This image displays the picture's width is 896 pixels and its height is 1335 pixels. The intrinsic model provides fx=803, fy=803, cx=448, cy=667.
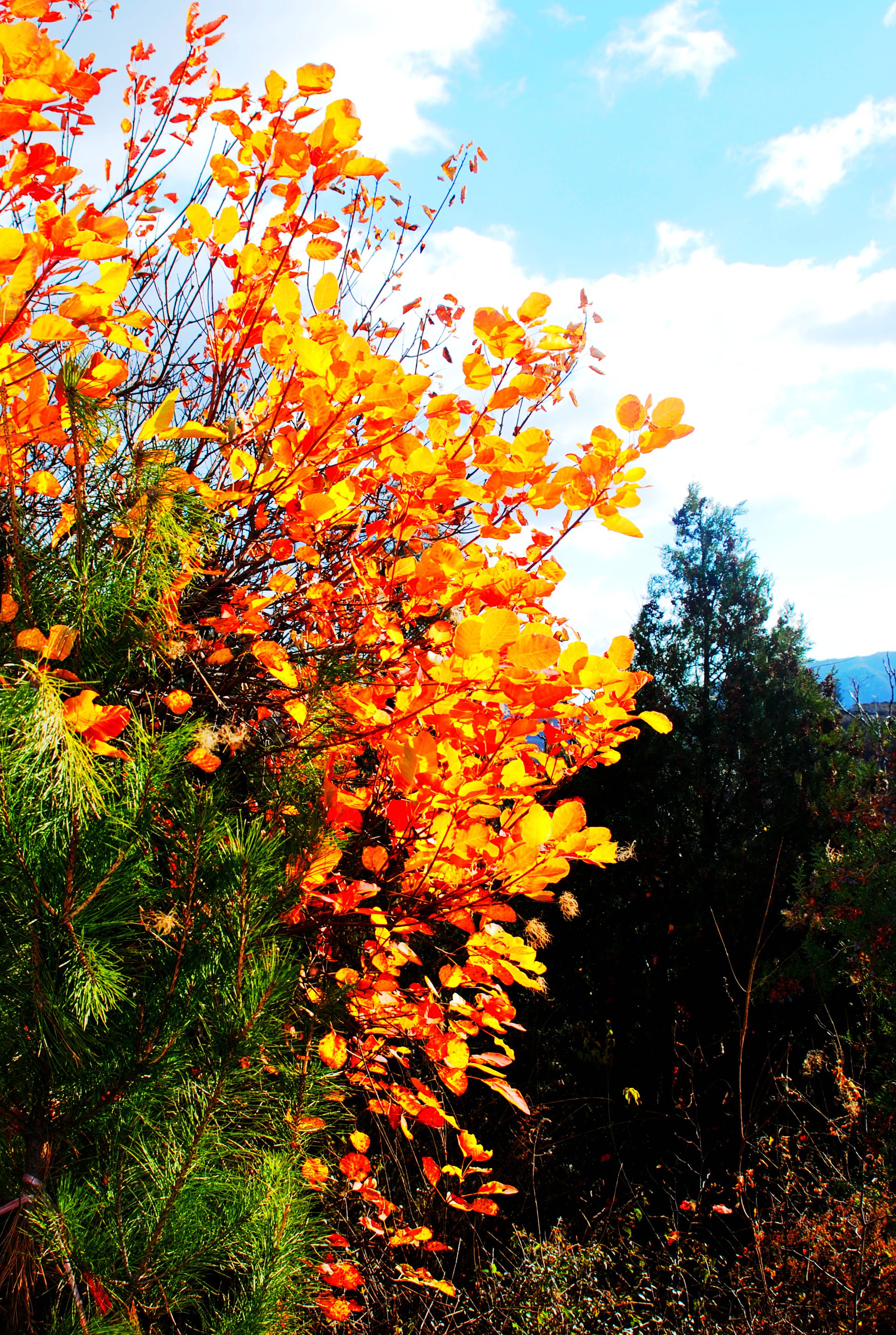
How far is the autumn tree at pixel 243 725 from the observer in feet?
3.58

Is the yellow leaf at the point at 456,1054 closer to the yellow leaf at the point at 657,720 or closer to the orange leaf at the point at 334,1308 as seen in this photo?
the orange leaf at the point at 334,1308

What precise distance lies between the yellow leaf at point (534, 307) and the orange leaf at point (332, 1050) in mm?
1433

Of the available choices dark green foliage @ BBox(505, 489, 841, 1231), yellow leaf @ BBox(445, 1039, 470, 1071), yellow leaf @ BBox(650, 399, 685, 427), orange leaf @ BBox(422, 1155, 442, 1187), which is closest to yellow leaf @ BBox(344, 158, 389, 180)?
yellow leaf @ BBox(650, 399, 685, 427)

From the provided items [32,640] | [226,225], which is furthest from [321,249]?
[32,640]

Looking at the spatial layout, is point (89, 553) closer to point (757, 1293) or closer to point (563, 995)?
point (757, 1293)

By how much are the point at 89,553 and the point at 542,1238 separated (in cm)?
360

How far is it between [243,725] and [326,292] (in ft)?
2.85

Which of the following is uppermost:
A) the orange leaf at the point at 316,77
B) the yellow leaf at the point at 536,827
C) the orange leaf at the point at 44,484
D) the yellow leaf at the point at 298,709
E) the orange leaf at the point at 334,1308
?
the orange leaf at the point at 316,77

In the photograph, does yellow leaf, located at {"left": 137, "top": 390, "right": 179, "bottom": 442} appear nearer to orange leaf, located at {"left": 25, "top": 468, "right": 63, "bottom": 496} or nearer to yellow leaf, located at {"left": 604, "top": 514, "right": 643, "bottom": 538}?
orange leaf, located at {"left": 25, "top": 468, "right": 63, "bottom": 496}

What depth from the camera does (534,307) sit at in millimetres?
1536

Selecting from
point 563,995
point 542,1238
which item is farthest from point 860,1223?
point 563,995

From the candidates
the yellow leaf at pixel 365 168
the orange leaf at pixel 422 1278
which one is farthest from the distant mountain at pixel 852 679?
the yellow leaf at pixel 365 168

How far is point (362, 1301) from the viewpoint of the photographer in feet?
9.70

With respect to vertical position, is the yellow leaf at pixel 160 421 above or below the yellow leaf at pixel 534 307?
below
